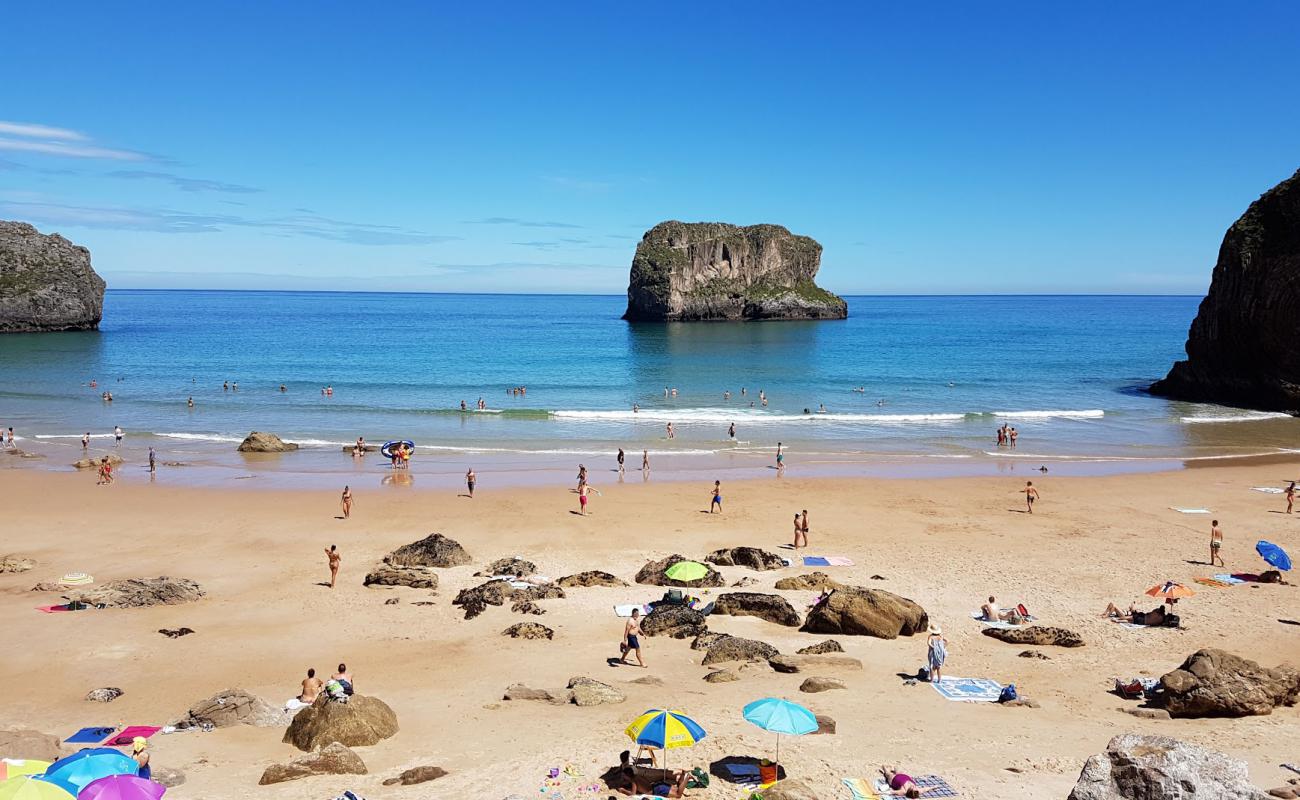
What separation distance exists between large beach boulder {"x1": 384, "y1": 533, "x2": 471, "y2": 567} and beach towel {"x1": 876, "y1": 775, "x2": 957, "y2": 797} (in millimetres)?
13104

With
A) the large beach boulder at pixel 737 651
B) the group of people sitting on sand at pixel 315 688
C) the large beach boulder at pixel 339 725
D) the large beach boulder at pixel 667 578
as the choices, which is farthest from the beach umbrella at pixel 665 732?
the large beach boulder at pixel 667 578

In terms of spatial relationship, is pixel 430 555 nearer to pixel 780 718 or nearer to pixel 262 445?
pixel 780 718

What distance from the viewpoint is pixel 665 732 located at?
1046 cm

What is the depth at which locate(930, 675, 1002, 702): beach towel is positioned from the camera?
45.5 ft

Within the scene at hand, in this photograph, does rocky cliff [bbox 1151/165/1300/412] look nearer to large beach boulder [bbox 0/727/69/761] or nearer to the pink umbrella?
the pink umbrella

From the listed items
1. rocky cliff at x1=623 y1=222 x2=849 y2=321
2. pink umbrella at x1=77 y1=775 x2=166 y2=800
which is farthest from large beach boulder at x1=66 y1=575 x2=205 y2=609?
rocky cliff at x1=623 y1=222 x2=849 y2=321

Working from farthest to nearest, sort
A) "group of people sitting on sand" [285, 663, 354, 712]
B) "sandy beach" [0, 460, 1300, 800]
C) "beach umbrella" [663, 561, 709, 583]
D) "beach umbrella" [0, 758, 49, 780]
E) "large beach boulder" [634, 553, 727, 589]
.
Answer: "large beach boulder" [634, 553, 727, 589] → "beach umbrella" [663, 561, 709, 583] → "group of people sitting on sand" [285, 663, 354, 712] → "sandy beach" [0, 460, 1300, 800] → "beach umbrella" [0, 758, 49, 780]

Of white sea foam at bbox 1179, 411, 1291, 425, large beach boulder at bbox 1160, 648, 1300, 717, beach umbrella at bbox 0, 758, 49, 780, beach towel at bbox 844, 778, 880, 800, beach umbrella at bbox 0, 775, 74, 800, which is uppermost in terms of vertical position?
beach umbrella at bbox 0, 775, 74, 800

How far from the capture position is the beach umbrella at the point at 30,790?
26.9 feet

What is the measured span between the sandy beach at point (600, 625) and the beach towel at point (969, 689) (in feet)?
1.15

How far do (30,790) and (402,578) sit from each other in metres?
11.6

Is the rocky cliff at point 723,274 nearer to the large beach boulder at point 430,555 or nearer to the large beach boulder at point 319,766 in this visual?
the large beach boulder at point 430,555

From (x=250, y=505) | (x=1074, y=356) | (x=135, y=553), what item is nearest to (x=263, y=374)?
(x=250, y=505)

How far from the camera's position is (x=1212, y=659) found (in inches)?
524
